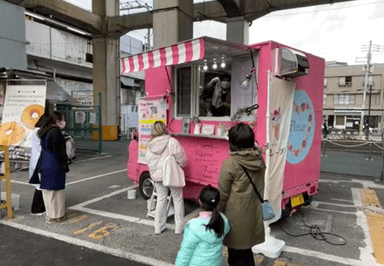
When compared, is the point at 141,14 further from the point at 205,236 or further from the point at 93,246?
the point at 205,236

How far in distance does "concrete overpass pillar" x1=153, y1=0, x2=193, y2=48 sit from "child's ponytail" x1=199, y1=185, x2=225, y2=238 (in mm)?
7508

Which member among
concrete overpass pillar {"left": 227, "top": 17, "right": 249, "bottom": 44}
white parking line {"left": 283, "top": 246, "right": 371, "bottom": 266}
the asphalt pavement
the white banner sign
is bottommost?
the asphalt pavement

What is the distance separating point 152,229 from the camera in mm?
4215

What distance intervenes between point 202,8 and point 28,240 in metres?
13.5

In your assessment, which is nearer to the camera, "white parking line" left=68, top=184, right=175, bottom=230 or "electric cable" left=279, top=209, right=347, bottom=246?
"electric cable" left=279, top=209, right=347, bottom=246

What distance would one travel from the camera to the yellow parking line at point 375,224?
3.52m

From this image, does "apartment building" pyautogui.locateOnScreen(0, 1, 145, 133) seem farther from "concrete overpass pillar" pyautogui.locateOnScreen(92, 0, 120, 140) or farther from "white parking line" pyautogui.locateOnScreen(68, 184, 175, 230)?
"white parking line" pyautogui.locateOnScreen(68, 184, 175, 230)

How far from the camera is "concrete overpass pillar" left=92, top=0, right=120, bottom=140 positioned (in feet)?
56.0

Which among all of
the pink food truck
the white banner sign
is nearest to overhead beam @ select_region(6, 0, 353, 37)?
the pink food truck

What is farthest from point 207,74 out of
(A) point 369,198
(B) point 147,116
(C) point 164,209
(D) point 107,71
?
(D) point 107,71

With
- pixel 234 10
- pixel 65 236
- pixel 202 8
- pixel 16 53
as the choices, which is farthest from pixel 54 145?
pixel 202 8

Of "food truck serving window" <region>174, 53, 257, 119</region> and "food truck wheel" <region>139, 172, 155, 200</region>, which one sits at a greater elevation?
"food truck serving window" <region>174, 53, 257, 119</region>

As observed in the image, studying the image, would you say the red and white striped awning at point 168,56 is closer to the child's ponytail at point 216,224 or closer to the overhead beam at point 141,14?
the child's ponytail at point 216,224

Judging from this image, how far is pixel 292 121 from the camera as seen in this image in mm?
4133
